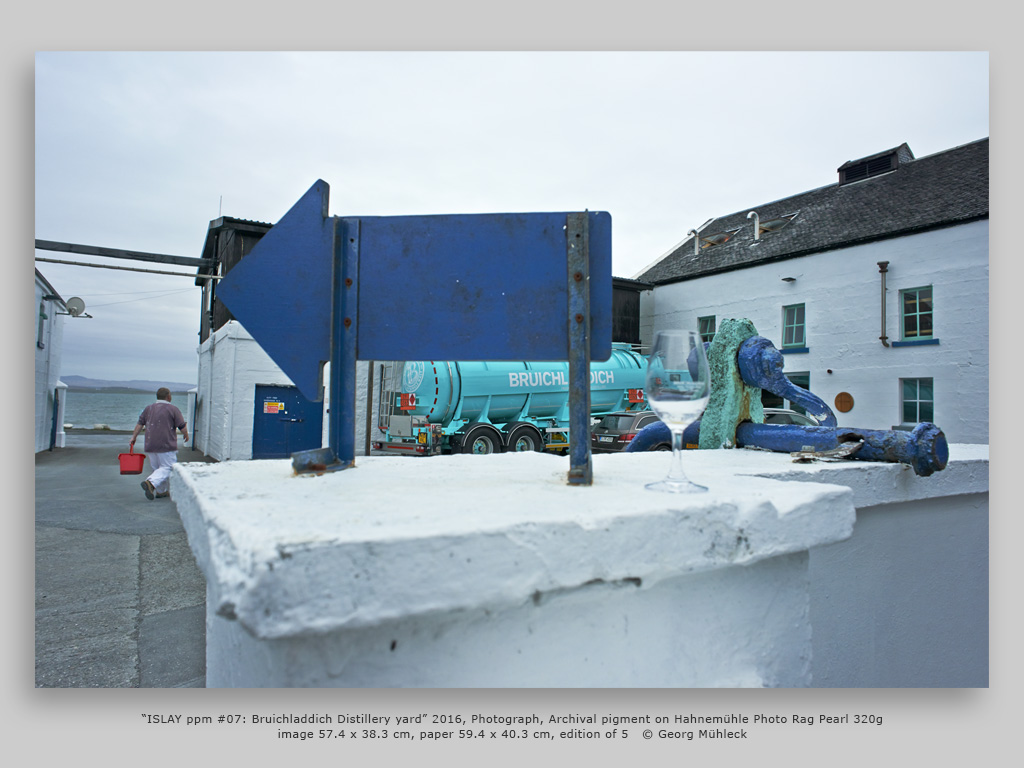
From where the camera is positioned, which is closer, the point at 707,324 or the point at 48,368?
the point at 48,368

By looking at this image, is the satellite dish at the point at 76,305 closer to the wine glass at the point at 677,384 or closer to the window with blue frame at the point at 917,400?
the wine glass at the point at 677,384

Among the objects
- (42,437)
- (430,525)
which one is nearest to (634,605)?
(430,525)

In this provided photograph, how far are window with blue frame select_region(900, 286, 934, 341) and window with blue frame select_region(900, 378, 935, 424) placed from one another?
75 cm

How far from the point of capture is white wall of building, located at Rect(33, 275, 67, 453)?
32.5 feet

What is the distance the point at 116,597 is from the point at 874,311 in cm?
1167

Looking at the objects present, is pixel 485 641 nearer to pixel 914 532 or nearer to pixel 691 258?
pixel 914 532

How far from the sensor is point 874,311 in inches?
412

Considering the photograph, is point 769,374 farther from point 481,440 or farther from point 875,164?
point 875,164

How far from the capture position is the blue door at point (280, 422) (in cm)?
1071

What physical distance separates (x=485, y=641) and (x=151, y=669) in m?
2.37

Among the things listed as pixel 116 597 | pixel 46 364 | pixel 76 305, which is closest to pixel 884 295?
pixel 116 597

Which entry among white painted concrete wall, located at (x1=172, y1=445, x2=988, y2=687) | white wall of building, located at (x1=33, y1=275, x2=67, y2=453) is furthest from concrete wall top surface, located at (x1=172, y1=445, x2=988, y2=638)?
white wall of building, located at (x1=33, y1=275, x2=67, y2=453)

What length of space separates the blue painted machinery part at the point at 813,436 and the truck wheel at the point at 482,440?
26.1 feet

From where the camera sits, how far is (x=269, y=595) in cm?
70
